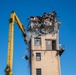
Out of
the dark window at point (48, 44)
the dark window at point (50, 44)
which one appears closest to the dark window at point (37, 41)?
the dark window at point (48, 44)

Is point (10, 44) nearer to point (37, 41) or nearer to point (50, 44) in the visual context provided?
point (37, 41)

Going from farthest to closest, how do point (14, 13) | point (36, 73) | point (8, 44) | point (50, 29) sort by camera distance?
point (50, 29) → point (36, 73) → point (14, 13) → point (8, 44)

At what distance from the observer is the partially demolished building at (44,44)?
6400 centimetres

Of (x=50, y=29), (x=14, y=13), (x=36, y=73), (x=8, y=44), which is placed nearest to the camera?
(x=8, y=44)

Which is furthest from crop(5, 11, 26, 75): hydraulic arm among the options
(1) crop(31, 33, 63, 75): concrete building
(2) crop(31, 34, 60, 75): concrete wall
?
(2) crop(31, 34, 60, 75): concrete wall

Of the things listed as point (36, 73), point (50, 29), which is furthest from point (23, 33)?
point (36, 73)

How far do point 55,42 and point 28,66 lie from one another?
808 cm

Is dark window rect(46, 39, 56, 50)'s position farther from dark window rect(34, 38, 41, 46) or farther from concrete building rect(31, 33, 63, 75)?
dark window rect(34, 38, 41, 46)

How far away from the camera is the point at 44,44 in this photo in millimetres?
66188

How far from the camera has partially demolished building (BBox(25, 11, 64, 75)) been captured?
6400 centimetres

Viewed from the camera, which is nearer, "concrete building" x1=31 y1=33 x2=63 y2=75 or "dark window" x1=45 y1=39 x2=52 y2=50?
"concrete building" x1=31 y1=33 x2=63 y2=75

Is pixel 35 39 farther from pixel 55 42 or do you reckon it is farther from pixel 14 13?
pixel 14 13

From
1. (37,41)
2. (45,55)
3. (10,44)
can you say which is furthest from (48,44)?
(10,44)

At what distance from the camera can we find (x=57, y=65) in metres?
64.4
